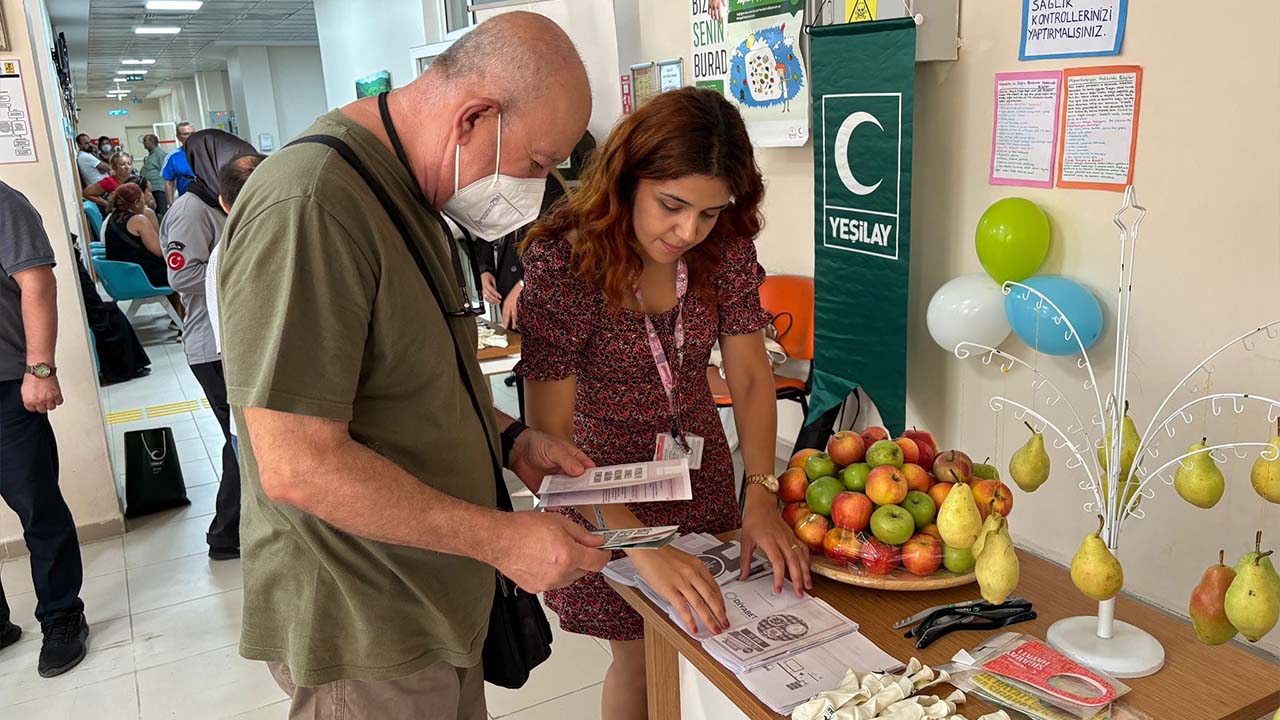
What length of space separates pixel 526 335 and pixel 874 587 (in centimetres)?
79

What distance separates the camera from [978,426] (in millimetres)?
3258

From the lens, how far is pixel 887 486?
4.91 ft

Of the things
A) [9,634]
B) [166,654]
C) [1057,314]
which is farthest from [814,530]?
[9,634]

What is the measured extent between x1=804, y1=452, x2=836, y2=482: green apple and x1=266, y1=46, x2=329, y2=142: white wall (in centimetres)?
1807

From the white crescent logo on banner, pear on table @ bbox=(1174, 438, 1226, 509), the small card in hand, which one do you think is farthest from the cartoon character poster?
the small card in hand

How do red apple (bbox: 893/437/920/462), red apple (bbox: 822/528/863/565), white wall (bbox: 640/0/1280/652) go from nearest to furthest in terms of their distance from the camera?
red apple (bbox: 822/528/863/565) < red apple (bbox: 893/437/920/462) < white wall (bbox: 640/0/1280/652)

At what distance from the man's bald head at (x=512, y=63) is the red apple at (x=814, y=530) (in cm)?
82

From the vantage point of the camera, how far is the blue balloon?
261cm

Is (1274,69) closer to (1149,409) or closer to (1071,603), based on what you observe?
(1149,409)

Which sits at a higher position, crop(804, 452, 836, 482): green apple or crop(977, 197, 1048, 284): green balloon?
crop(977, 197, 1048, 284): green balloon

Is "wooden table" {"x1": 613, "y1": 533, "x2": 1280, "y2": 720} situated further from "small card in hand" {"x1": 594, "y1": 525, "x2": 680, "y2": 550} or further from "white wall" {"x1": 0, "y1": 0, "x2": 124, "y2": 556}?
"white wall" {"x1": 0, "y1": 0, "x2": 124, "y2": 556}

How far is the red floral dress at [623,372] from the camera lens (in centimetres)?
172

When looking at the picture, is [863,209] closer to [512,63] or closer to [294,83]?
[512,63]

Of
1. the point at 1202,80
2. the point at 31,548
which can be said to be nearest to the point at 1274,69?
the point at 1202,80
